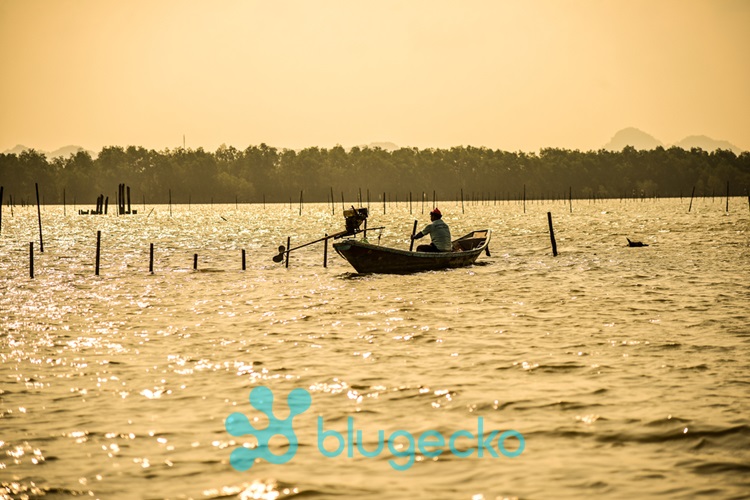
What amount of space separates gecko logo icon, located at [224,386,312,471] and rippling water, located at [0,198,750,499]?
0.42ft

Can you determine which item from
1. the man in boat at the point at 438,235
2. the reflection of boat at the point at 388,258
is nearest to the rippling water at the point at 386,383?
the reflection of boat at the point at 388,258

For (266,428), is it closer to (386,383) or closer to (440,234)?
(386,383)

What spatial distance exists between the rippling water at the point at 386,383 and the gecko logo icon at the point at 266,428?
128 mm

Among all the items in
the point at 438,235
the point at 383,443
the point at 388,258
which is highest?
the point at 438,235

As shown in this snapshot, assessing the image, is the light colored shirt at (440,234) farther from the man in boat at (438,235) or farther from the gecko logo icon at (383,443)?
the gecko logo icon at (383,443)

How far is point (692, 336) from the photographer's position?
14664 millimetres

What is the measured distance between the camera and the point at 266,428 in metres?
9.13

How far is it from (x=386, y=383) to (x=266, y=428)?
100.0 inches

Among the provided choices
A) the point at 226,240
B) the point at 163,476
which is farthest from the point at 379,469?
the point at 226,240

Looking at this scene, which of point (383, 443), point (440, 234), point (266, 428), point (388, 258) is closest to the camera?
point (383, 443)

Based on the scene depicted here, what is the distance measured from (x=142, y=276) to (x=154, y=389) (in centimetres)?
1917

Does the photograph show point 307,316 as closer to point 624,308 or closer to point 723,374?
point 624,308

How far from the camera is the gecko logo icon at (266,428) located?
811 centimetres

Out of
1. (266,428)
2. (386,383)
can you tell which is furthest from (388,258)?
(266,428)
